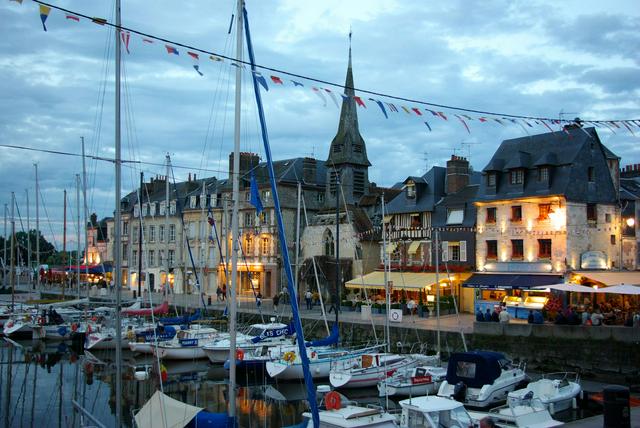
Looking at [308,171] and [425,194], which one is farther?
[308,171]

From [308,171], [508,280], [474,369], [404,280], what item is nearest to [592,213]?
[508,280]

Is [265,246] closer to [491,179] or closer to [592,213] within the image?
[491,179]

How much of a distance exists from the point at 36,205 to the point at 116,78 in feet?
109

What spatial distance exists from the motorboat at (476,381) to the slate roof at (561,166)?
14.6 metres

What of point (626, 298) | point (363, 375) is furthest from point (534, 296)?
point (363, 375)

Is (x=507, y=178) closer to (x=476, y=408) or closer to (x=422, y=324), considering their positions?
(x=422, y=324)

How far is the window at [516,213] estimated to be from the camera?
117 feet

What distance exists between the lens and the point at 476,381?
2139 cm

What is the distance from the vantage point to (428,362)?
87.0 feet

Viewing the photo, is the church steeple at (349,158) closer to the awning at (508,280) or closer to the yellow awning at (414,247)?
the yellow awning at (414,247)

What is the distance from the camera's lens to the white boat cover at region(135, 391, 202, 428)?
15.3 m

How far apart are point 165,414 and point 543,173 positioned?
25881 mm

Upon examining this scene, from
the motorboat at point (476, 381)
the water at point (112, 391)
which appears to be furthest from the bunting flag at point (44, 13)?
the motorboat at point (476, 381)

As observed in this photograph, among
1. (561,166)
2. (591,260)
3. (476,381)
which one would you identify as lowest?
(476,381)
